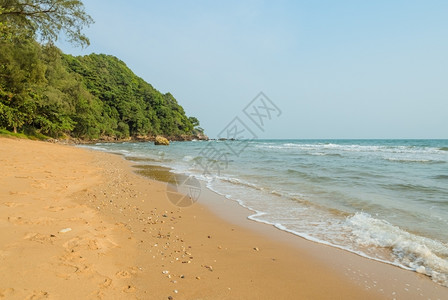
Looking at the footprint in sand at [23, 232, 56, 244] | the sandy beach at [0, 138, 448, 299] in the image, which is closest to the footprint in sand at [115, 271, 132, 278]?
the sandy beach at [0, 138, 448, 299]

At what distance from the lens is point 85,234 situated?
307 cm

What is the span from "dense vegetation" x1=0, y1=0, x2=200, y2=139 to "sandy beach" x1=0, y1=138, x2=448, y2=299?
27.7 feet

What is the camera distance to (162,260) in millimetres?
2746

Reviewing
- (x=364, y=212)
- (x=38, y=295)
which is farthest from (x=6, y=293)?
(x=364, y=212)

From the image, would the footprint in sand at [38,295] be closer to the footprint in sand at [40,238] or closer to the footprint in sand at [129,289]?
the footprint in sand at [129,289]

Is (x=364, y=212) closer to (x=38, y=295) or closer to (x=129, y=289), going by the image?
(x=129, y=289)

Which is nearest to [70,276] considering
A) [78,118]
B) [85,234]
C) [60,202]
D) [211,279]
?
[85,234]

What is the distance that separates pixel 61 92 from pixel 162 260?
34.4m

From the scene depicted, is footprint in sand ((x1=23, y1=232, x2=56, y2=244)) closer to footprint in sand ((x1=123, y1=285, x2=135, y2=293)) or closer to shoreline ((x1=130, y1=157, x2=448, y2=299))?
footprint in sand ((x1=123, y1=285, x2=135, y2=293))

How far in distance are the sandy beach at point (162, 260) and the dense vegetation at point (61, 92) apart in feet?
27.7

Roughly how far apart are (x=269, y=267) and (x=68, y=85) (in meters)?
40.8

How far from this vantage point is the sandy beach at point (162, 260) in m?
2.13

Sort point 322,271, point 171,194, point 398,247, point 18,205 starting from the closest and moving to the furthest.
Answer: point 322,271 → point 398,247 → point 18,205 → point 171,194

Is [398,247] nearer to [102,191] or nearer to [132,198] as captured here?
[132,198]
